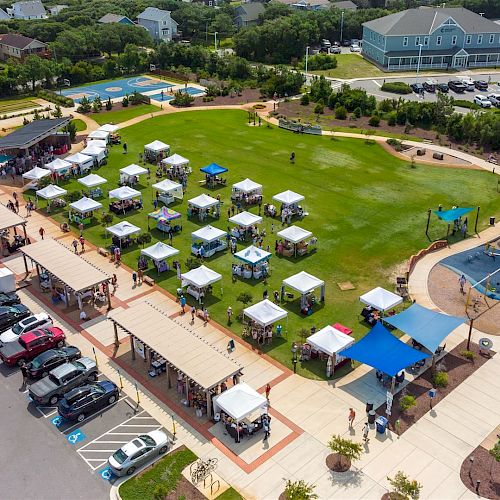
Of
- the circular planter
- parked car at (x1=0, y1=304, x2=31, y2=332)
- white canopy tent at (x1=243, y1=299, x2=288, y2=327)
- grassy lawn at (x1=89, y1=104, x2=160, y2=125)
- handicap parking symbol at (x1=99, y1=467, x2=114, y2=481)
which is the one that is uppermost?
grassy lawn at (x1=89, y1=104, x2=160, y2=125)

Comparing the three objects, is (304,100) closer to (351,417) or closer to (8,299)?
(8,299)

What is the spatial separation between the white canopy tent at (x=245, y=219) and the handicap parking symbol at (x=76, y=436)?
25215 mm

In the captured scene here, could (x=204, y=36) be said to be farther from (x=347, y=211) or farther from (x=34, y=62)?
(x=347, y=211)

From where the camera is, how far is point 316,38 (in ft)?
446

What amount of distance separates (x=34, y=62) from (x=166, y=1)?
3416 inches

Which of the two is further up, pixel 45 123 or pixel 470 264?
pixel 45 123

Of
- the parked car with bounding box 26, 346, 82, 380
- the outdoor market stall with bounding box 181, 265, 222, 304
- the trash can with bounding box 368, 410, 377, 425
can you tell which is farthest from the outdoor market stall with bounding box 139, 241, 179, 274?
the trash can with bounding box 368, 410, 377, 425

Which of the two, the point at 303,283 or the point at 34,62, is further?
the point at 34,62

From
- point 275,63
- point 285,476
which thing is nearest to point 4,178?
point 285,476

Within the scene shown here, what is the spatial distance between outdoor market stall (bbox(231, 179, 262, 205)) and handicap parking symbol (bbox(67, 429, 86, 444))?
3223 cm

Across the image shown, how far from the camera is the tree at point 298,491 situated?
26.0 m

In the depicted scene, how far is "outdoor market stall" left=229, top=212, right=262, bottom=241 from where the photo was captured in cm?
5288

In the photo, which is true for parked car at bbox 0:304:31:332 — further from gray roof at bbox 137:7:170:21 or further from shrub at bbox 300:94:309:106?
gray roof at bbox 137:7:170:21

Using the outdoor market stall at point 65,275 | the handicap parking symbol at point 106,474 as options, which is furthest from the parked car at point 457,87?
the handicap parking symbol at point 106,474
